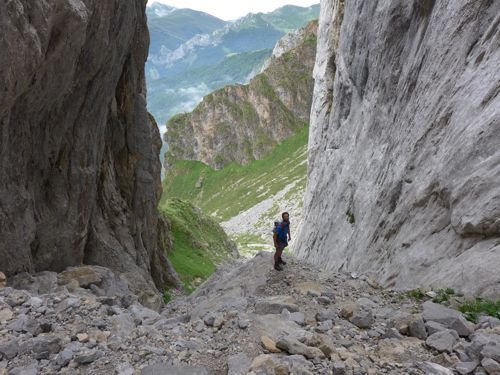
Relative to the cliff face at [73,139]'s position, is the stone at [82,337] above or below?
below

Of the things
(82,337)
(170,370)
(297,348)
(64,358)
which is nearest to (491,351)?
(297,348)

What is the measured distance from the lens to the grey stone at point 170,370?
8961 mm

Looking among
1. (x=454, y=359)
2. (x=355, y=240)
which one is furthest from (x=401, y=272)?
(x=355, y=240)

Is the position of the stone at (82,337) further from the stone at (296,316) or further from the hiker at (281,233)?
the hiker at (281,233)

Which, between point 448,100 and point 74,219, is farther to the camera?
point 74,219

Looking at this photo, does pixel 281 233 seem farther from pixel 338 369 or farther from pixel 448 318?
pixel 338 369

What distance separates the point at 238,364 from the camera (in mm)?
9211

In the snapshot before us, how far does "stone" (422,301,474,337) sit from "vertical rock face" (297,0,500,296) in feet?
4.95

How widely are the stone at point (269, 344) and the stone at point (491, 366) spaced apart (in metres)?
4.68

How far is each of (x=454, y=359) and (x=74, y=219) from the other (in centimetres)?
2027

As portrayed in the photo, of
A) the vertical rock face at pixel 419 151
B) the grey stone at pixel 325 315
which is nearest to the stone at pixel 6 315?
the grey stone at pixel 325 315

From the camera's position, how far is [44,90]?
17.6 metres

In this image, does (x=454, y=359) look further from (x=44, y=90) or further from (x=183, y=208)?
(x=183, y=208)

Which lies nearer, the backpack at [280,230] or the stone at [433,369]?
the stone at [433,369]
